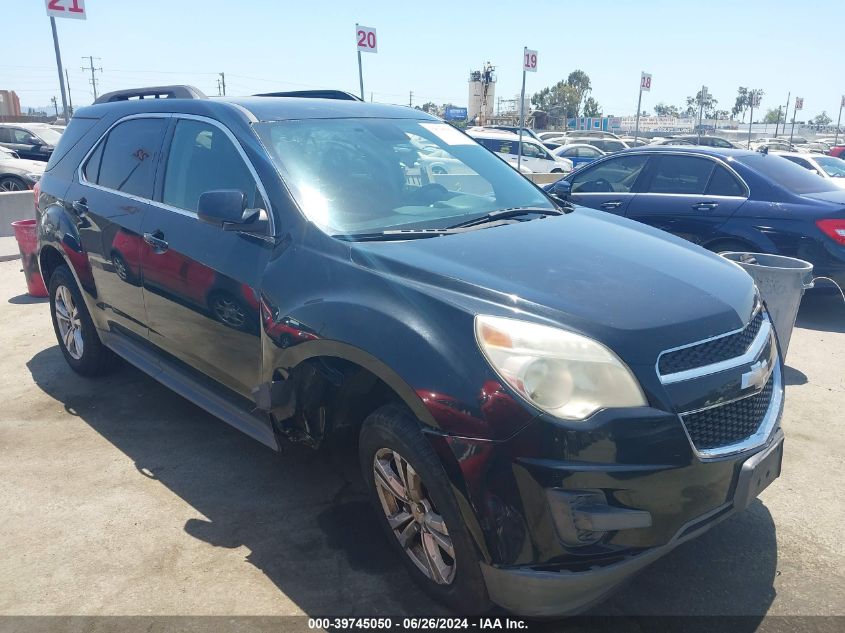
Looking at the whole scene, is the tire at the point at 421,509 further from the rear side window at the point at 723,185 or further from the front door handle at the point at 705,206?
the rear side window at the point at 723,185

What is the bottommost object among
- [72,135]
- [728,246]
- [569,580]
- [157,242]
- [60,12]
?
[569,580]

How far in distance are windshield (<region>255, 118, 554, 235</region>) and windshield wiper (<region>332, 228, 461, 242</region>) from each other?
54 mm

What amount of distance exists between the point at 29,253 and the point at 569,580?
685 centimetres

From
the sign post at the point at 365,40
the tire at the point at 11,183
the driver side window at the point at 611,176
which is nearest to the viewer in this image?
the driver side window at the point at 611,176

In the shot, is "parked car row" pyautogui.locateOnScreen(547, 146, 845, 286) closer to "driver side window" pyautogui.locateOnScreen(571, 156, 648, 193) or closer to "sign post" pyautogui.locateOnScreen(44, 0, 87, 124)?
"driver side window" pyautogui.locateOnScreen(571, 156, 648, 193)

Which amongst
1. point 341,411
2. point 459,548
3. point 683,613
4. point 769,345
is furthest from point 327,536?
point 769,345

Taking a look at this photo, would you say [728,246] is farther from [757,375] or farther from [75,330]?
[75,330]

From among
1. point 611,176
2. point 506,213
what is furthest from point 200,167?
point 611,176

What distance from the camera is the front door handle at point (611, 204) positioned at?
7.32 meters

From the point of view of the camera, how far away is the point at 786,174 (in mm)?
6727

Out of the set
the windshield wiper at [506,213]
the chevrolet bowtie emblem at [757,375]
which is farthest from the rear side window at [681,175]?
the chevrolet bowtie emblem at [757,375]

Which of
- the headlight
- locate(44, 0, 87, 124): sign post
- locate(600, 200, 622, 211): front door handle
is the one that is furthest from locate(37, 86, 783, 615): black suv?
locate(44, 0, 87, 124): sign post

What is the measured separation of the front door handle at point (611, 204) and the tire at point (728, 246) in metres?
1.08

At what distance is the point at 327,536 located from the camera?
3182 mm
